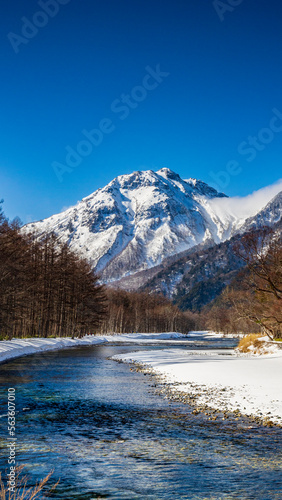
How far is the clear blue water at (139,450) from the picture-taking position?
8.73 metres

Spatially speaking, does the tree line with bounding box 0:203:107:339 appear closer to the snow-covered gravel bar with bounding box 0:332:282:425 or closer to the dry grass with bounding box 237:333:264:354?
the snow-covered gravel bar with bounding box 0:332:282:425

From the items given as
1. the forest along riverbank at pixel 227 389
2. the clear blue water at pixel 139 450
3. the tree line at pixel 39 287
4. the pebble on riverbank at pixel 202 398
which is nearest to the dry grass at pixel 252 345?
the forest along riverbank at pixel 227 389

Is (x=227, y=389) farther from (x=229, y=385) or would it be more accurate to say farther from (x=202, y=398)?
(x=202, y=398)

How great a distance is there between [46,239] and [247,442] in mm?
64622

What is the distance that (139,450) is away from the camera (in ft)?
37.6

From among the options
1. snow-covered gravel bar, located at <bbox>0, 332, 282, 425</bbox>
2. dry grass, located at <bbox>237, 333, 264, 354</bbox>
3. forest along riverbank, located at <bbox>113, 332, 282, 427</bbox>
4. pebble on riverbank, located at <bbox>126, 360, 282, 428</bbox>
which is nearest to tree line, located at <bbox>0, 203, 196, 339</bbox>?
snow-covered gravel bar, located at <bbox>0, 332, 282, 425</bbox>

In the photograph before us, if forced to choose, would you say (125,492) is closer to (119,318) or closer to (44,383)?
(44,383)

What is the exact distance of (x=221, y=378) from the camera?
25.8m

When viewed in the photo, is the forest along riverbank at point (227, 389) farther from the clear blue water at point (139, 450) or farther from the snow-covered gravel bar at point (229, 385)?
the clear blue water at point (139, 450)

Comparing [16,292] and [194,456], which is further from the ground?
[16,292]

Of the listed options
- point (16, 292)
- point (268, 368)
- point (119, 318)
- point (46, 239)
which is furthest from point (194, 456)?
point (119, 318)

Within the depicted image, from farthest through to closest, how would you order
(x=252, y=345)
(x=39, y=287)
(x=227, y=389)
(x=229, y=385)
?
(x=39, y=287) → (x=252, y=345) → (x=229, y=385) → (x=227, y=389)

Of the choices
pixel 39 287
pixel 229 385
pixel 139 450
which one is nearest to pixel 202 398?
pixel 229 385

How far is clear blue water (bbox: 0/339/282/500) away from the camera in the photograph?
8734 millimetres
